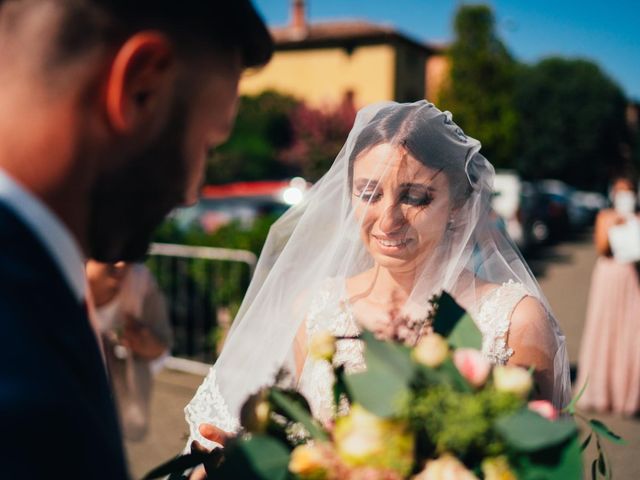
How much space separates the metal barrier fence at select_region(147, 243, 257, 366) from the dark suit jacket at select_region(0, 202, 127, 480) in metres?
5.68

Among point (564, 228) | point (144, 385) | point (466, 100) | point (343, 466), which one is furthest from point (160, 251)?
point (564, 228)

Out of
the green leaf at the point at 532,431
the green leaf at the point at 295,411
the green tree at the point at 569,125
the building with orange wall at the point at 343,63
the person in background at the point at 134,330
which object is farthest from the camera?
the green tree at the point at 569,125

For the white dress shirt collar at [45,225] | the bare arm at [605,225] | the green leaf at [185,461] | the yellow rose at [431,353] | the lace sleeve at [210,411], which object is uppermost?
the white dress shirt collar at [45,225]

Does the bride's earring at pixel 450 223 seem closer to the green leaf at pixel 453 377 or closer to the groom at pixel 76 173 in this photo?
the green leaf at pixel 453 377

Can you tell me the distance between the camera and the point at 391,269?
2.42 m

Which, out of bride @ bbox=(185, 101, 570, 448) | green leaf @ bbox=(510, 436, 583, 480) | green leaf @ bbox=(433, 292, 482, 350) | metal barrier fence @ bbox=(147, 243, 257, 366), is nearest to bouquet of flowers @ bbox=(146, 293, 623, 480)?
green leaf @ bbox=(510, 436, 583, 480)

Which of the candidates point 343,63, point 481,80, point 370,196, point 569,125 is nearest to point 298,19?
point 343,63

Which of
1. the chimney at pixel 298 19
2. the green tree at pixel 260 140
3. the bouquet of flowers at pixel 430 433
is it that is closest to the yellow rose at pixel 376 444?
the bouquet of flowers at pixel 430 433

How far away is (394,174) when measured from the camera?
2.28 metres

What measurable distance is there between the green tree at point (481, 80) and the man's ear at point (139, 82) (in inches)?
804

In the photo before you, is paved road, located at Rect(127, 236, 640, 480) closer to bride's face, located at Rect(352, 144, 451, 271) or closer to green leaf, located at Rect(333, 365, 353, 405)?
green leaf, located at Rect(333, 365, 353, 405)

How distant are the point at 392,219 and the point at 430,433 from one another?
4.25ft

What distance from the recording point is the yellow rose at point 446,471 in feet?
3.30

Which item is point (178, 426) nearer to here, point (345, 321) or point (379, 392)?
point (345, 321)
